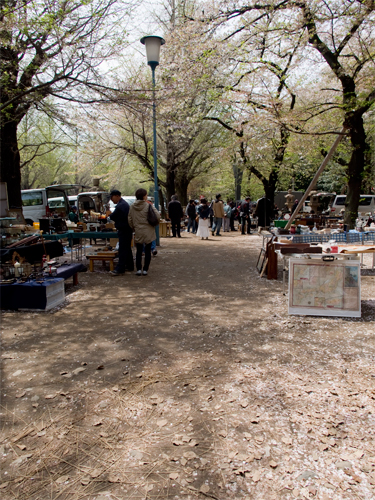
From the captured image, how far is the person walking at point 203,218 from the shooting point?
49.0 feet

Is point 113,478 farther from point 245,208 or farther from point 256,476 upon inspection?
point 245,208

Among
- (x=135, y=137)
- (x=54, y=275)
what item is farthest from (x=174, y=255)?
(x=135, y=137)

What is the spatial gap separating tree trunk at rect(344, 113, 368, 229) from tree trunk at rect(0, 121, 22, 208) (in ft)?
32.1

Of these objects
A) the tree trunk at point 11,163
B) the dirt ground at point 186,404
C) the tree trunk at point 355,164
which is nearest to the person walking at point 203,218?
the tree trunk at point 355,164

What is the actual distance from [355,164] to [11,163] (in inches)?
408

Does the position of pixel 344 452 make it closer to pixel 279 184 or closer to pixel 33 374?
pixel 33 374

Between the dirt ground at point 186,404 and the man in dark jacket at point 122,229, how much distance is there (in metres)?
2.54

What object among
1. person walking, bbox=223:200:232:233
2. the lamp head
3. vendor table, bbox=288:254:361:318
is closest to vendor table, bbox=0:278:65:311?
vendor table, bbox=288:254:361:318

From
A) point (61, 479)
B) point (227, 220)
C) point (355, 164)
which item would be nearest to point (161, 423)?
point (61, 479)

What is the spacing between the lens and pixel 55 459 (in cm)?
247

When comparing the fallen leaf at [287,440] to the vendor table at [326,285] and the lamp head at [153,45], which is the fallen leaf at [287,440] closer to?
the vendor table at [326,285]

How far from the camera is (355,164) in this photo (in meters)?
11.3

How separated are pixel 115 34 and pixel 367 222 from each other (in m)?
10.5

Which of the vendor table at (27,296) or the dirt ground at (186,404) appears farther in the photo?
the vendor table at (27,296)
